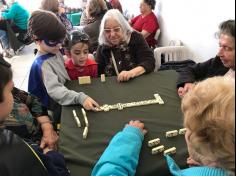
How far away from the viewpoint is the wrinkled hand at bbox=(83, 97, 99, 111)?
4.73 ft

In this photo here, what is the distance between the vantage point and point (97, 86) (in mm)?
1747

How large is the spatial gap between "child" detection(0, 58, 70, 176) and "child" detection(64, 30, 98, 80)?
2.93 ft

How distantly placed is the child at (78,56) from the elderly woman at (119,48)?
0.18 metres

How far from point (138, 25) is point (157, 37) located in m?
0.34

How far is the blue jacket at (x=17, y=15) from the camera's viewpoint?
503 cm

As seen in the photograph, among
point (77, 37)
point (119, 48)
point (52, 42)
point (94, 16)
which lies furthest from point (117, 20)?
point (94, 16)

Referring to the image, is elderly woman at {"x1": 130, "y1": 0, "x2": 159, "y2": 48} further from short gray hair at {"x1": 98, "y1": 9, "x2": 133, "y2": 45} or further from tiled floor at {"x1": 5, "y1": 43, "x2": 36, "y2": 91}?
tiled floor at {"x1": 5, "y1": 43, "x2": 36, "y2": 91}

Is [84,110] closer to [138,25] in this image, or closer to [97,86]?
[97,86]

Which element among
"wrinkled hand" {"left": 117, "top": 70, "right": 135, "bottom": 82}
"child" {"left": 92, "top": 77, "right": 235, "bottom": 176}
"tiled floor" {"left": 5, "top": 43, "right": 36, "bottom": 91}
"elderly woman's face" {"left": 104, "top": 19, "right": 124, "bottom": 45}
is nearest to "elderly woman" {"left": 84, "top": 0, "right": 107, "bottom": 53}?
"tiled floor" {"left": 5, "top": 43, "right": 36, "bottom": 91}

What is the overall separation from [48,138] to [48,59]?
0.49m

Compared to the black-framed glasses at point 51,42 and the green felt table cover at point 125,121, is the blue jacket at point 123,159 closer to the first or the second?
the green felt table cover at point 125,121

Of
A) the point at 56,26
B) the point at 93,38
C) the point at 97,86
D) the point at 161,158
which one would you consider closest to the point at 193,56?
the point at 93,38

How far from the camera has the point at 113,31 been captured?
2059 millimetres

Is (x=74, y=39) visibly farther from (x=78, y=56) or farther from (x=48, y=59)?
(x=48, y=59)
